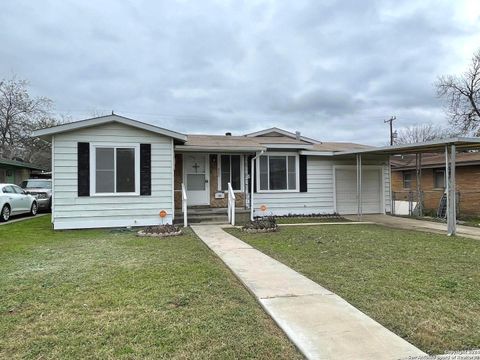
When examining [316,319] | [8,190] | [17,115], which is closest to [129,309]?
[316,319]

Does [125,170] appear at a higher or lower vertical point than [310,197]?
higher

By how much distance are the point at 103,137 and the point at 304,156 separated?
777cm

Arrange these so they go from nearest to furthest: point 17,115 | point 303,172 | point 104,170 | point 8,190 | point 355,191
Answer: point 104,170, point 8,190, point 303,172, point 355,191, point 17,115

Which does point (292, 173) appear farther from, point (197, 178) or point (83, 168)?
point (83, 168)

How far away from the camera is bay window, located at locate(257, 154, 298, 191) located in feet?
48.0

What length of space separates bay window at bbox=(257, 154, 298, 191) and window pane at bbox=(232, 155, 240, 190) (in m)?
0.95

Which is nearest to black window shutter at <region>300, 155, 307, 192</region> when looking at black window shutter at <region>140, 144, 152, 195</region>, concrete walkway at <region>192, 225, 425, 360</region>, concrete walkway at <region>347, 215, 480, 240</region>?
concrete walkway at <region>347, 215, 480, 240</region>

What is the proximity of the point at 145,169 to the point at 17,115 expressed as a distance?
26.3 meters

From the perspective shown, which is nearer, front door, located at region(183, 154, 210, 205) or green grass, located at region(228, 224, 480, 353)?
green grass, located at region(228, 224, 480, 353)

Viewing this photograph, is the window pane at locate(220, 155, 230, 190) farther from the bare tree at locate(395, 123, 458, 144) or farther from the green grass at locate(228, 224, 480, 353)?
the bare tree at locate(395, 123, 458, 144)

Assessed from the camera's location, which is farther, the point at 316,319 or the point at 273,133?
the point at 273,133

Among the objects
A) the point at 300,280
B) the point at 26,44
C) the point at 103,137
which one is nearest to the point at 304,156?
the point at 103,137

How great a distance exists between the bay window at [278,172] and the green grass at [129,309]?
7.64m

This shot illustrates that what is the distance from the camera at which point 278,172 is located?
14.8 m
